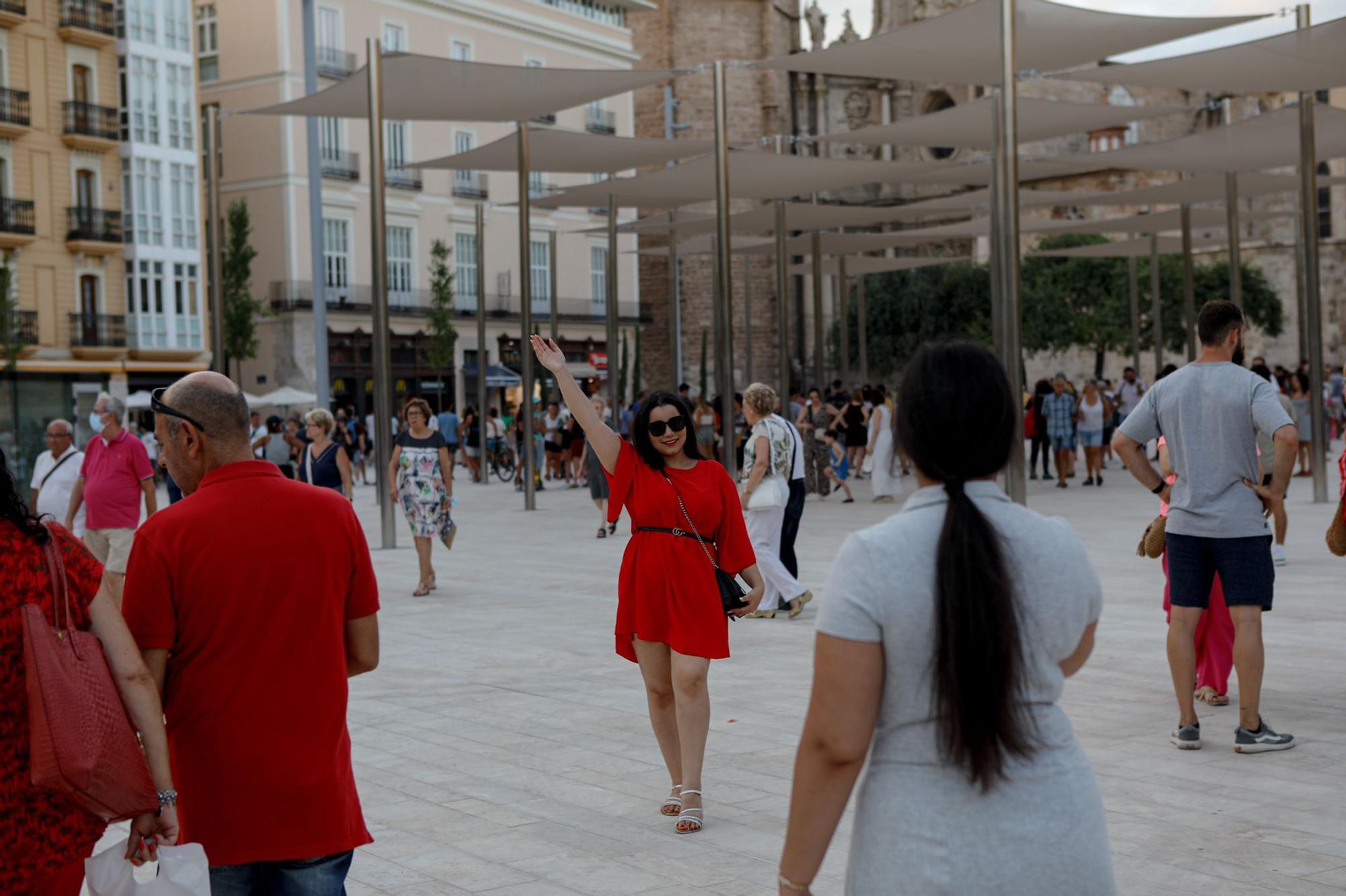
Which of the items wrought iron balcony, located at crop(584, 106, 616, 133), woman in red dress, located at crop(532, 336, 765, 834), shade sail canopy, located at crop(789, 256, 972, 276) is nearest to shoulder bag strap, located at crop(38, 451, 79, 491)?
woman in red dress, located at crop(532, 336, 765, 834)

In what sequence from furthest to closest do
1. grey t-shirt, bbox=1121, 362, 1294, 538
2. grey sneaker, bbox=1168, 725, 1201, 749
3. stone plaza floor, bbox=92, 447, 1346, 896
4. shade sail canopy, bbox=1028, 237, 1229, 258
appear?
shade sail canopy, bbox=1028, 237, 1229, 258 < grey sneaker, bbox=1168, 725, 1201, 749 < grey t-shirt, bbox=1121, 362, 1294, 538 < stone plaza floor, bbox=92, 447, 1346, 896

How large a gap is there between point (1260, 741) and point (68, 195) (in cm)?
4045

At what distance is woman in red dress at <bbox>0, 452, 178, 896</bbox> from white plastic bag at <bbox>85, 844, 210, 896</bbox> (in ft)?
0.37

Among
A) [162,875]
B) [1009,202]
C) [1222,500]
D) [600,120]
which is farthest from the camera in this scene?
[600,120]

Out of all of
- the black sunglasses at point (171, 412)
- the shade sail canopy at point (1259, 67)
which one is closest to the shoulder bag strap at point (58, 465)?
the black sunglasses at point (171, 412)

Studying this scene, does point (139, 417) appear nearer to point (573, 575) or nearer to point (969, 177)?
point (969, 177)

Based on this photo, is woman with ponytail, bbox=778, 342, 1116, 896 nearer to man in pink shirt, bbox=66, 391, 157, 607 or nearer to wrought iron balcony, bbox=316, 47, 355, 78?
man in pink shirt, bbox=66, 391, 157, 607

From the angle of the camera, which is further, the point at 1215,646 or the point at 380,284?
the point at 380,284

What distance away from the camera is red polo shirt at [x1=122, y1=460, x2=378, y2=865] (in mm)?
3092

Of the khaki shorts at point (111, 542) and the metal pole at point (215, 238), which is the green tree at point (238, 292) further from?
the khaki shorts at point (111, 542)

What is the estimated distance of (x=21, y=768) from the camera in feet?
9.68

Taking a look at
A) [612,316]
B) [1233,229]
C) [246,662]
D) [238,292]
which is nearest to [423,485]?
[246,662]

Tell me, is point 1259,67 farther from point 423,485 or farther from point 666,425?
point 666,425

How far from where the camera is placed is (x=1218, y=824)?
5.41 metres
